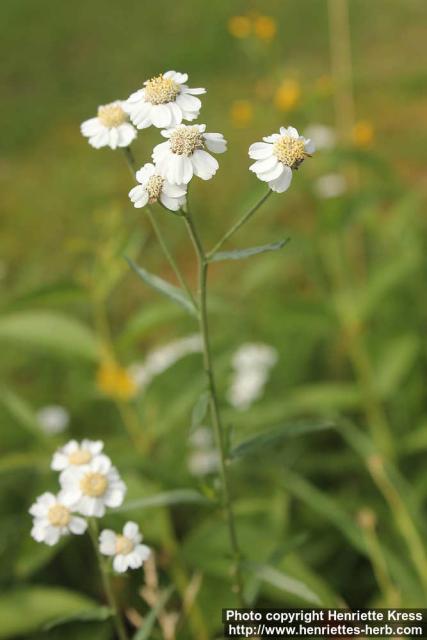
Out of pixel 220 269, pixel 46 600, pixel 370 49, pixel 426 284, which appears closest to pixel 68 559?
pixel 46 600

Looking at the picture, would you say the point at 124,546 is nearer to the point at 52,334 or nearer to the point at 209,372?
the point at 209,372

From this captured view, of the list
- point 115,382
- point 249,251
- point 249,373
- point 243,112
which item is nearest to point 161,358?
point 249,373

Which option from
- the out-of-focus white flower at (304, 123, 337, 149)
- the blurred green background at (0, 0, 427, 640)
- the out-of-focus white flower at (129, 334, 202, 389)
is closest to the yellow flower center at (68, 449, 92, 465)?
the blurred green background at (0, 0, 427, 640)

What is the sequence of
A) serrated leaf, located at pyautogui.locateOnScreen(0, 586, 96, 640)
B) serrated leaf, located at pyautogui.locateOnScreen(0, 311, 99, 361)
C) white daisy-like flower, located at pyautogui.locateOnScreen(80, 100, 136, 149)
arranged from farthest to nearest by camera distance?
serrated leaf, located at pyautogui.locateOnScreen(0, 311, 99, 361), serrated leaf, located at pyautogui.locateOnScreen(0, 586, 96, 640), white daisy-like flower, located at pyautogui.locateOnScreen(80, 100, 136, 149)

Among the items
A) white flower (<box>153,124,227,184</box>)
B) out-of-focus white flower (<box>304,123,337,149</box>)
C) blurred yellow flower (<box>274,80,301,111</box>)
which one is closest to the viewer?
white flower (<box>153,124,227,184</box>)

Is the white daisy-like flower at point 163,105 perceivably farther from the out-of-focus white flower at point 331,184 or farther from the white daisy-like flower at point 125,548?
the out-of-focus white flower at point 331,184

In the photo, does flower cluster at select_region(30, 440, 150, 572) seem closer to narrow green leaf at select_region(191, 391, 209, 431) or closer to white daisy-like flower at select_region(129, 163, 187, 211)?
narrow green leaf at select_region(191, 391, 209, 431)
